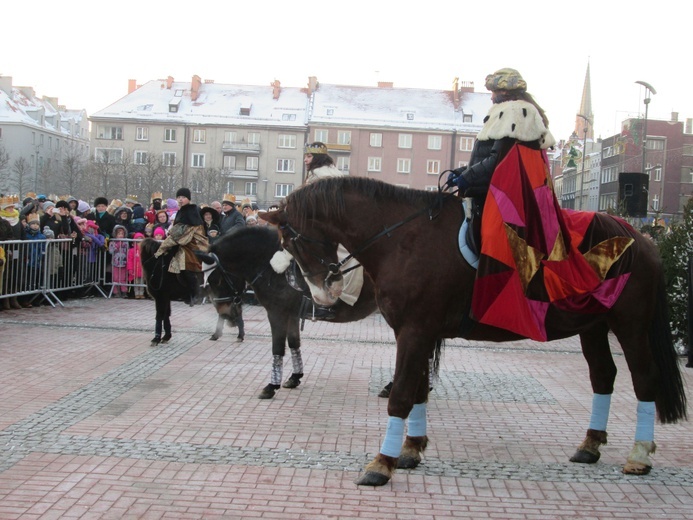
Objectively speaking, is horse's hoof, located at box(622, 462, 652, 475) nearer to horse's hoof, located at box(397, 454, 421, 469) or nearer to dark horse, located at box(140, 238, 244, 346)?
horse's hoof, located at box(397, 454, 421, 469)

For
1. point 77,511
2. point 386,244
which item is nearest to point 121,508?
point 77,511

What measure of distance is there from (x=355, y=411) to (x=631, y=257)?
3.26 m

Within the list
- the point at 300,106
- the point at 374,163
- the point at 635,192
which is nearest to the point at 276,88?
the point at 300,106

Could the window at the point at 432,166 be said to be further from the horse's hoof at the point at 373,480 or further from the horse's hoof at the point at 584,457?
the horse's hoof at the point at 373,480

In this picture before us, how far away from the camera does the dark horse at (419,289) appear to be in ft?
18.6

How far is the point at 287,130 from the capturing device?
7506 centimetres

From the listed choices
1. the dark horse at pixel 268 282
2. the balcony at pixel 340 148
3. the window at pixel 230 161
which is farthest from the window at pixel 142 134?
the dark horse at pixel 268 282

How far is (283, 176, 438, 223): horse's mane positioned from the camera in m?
5.90

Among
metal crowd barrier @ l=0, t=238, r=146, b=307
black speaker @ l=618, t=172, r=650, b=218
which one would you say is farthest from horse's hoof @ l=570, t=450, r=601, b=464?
metal crowd barrier @ l=0, t=238, r=146, b=307

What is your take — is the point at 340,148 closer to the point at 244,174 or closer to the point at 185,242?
the point at 244,174

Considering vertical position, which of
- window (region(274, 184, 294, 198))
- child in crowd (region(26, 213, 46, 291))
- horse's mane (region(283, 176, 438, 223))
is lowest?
child in crowd (region(26, 213, 46, 291))

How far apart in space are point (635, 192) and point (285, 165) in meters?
62.4

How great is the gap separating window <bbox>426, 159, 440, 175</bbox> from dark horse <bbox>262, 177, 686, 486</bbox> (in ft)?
225

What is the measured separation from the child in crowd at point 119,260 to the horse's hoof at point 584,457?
45.3 feet
